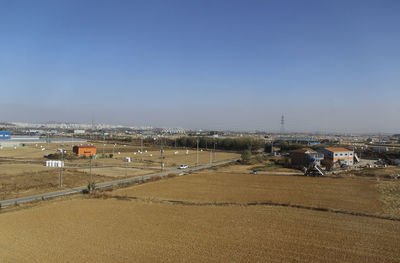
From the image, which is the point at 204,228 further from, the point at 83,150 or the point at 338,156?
the point at 83,150

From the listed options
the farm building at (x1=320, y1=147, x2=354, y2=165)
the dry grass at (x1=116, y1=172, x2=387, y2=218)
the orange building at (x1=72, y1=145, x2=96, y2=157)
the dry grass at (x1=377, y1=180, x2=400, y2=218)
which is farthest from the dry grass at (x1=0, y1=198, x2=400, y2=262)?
the orange building at (x1=72, y1=145, x2=96, y2=157)

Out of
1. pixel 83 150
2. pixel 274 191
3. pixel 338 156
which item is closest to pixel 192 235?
pixel 274 191

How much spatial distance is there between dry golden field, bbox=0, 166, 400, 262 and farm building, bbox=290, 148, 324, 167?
12970 millimetres

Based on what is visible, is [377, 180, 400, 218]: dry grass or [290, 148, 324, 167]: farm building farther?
[290, 148, 324, 167]: farm building

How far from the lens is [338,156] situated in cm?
3403

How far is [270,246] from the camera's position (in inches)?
379

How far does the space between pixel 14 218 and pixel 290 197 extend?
585 inches

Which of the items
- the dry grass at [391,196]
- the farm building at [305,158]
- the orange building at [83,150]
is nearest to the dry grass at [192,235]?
the dry grass at [391,196]

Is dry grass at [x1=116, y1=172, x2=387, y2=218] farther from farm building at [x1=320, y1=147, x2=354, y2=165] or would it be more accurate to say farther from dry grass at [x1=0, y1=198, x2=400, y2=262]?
farm building at [x1=320, y1=147, x2=354, y2=165]

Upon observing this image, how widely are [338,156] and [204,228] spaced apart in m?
28.0

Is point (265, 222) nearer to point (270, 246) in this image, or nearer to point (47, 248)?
point (270, 246)

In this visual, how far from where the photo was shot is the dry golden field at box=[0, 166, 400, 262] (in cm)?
908

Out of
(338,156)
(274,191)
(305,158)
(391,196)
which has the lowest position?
(274,191)

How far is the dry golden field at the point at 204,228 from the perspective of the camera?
29.8 feet
